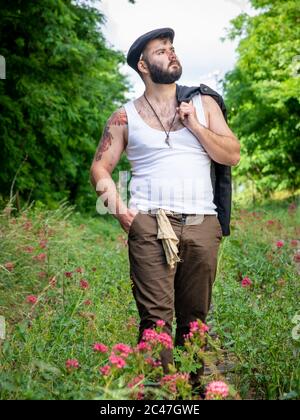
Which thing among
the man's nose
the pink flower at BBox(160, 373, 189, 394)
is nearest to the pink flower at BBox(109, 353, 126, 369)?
the pink flower at BBox(160, 373, 189, 394)

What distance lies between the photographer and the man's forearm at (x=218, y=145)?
14.0 feet

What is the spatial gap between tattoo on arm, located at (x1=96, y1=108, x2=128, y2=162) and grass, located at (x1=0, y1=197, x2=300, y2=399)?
123 centimetres

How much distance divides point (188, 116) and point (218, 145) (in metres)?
0.25

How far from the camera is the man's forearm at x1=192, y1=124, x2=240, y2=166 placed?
4.26 m

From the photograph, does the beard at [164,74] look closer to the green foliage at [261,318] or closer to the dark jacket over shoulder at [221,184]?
the dark jacket over shoulder at [221,184]

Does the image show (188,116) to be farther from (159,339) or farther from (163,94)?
(159,339)

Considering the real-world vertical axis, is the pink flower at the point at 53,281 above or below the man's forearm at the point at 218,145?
below

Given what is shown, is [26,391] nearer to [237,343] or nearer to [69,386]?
[69,386]

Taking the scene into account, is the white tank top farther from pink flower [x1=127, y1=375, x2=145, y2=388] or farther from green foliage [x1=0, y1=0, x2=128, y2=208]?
green foliage [x1=0, y1=0, x2=128, y2=208]

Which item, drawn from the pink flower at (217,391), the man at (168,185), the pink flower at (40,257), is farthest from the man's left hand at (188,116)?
the pink flower at (40,257)

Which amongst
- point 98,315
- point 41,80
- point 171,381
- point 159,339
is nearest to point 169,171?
point 159,339

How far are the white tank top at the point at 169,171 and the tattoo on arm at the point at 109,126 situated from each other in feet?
0.32

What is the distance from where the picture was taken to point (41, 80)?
1214 cm

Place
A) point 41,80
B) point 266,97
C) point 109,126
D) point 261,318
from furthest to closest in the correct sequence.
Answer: point 266,97 → point 41,80 → point 261,318 → point 109,126
